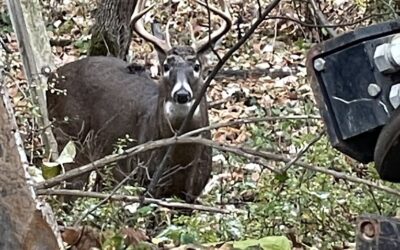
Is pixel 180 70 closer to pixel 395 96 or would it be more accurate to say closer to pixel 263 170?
pixel 263 170

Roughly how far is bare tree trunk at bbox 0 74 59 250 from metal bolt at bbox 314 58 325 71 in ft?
3.01

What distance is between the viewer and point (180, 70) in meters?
8.42

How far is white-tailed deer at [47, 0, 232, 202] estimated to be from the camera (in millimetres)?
8320

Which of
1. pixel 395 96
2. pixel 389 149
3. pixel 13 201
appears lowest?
Answer: pixel 13 201

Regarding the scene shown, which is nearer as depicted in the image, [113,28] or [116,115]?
[116,115]

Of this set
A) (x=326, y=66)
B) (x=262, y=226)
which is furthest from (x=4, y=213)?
(x=262, y=226)

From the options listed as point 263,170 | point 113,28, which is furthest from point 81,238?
point 113,28

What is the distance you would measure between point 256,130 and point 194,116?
2.77 ft

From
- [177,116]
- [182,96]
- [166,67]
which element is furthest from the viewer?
[166,67]

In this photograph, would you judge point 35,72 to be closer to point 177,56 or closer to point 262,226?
point 177,56

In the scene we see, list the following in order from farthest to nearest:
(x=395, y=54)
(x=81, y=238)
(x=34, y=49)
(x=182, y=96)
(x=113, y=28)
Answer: (x=113, y=28) → (x=34, y=49) → (x=182, y=96) → (x=81, y=238) → (x=395, y=54)

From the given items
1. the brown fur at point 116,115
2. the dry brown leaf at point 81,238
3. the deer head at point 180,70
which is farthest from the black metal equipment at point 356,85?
the brown fur at point 116,115

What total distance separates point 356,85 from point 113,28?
864 centimetres

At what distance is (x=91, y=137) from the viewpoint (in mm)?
9016
